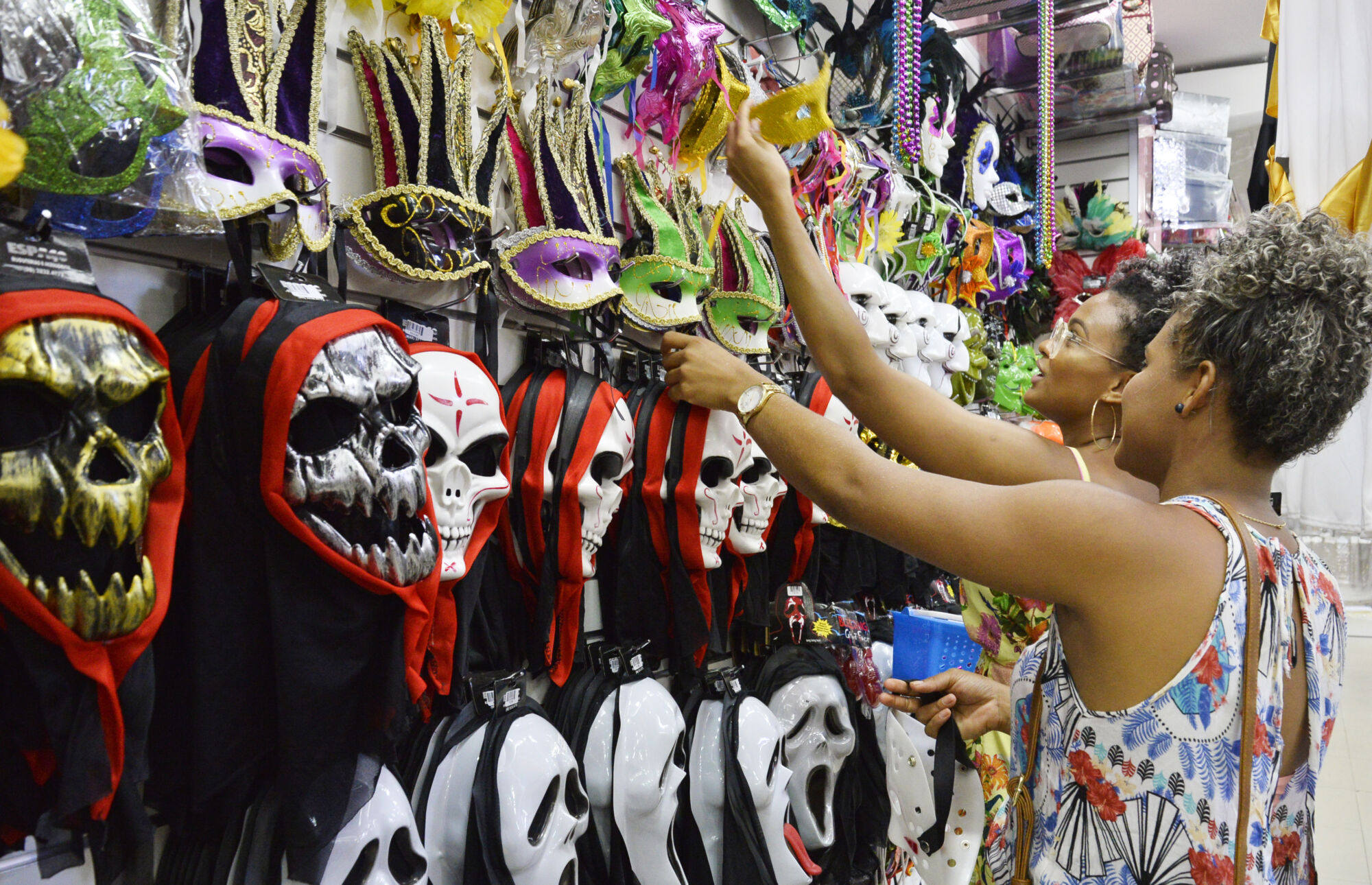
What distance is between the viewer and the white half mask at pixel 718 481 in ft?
6.75

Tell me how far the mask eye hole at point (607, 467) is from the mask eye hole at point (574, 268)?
345 millimetres

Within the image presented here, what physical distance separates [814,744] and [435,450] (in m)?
1.40

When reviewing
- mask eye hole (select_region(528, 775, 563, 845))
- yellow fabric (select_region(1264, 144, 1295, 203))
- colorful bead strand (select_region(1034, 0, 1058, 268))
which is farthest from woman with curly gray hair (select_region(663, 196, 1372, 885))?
colorful bead strand (select_region(1034, 0, 1058, 268))

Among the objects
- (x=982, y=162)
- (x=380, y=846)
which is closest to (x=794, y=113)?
(x=380, y=846)

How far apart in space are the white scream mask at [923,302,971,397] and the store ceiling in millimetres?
3727

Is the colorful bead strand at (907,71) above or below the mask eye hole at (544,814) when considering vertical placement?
above

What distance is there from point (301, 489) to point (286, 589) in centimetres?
14

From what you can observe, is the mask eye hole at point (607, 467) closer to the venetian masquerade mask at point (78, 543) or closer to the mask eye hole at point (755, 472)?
the mask eye hole at point (755, 472)

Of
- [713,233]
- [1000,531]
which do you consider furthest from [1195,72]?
[1000,531]

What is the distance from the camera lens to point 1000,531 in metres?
1.11

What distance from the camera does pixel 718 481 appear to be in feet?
6.91

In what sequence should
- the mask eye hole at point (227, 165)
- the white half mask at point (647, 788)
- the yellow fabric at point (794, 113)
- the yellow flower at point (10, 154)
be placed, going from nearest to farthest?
the yellow flower at point (10, 154) → the mask eye hole at point (227, 165) → the yellow fabric at point (794, 113) → the white half mask at point (647, 788)

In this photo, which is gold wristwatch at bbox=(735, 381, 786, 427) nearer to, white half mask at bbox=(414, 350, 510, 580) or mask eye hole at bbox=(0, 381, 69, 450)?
white half mask at bbox=(414, 350, 510, 580)

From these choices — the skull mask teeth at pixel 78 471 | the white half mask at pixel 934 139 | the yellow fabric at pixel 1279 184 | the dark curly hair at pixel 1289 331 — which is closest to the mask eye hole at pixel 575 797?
the skull mask teeth at pixel 78 471
